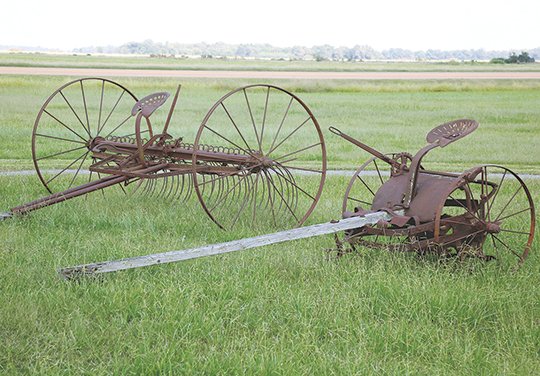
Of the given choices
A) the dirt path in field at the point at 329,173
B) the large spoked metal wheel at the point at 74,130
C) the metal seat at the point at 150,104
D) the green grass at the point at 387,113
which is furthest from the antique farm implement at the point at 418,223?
the green grass at the point at 387,113

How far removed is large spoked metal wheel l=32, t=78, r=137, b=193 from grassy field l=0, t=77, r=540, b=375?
1047mm

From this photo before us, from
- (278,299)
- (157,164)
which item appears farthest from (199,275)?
(157,164)

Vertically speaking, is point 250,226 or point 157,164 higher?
point 157,164

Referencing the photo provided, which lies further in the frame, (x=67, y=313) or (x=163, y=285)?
(x=163, y=285)

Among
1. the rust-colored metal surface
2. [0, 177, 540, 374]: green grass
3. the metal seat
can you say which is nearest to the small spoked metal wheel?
the rust-colored metal surface

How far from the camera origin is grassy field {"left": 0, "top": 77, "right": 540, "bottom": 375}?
3670 millimetres

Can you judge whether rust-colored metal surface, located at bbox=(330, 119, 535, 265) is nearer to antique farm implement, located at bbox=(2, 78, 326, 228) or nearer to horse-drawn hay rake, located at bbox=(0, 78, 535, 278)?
horse-drawn hay rake, located at bbox=(0, 78, 535, 278)

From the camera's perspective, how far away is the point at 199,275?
481 cm

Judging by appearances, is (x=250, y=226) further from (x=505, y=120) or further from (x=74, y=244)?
(x=505, y=120)

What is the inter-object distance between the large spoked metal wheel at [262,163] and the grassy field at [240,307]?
1.12ft

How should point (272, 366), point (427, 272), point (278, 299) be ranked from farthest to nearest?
point (427, 272) < point (278, 299) < point (272, 366)

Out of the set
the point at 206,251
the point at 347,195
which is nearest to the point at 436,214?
the point at 347,195

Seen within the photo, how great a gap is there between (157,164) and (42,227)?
111cm

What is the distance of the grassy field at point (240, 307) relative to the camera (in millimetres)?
3670
